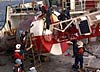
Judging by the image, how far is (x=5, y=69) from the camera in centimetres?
1577

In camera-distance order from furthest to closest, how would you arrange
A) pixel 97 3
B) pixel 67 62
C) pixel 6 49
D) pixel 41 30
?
pixel 97 3 < pixel 6 49 < pixel 67 62 < pixel 41 30

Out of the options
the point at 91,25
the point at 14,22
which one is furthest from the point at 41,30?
the point at 14,22

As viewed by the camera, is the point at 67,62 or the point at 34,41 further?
the point at 67,62

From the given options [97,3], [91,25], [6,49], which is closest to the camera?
[91,25]

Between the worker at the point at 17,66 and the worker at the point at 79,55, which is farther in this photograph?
the worker at the point at 79,55

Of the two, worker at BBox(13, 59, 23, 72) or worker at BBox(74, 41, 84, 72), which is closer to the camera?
worker at BBox(13, 59, 23, 72)

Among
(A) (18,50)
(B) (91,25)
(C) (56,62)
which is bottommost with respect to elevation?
(C) (56,62)

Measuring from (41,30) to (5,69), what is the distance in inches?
99.9

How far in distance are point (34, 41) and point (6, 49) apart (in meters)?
4.04

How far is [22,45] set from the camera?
15.2 metres

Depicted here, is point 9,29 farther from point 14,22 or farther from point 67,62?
point 67,62

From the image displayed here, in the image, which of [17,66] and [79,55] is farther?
[79,55]

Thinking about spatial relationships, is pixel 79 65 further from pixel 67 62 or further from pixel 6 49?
pixel 6 49

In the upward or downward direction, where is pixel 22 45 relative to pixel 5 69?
upward
